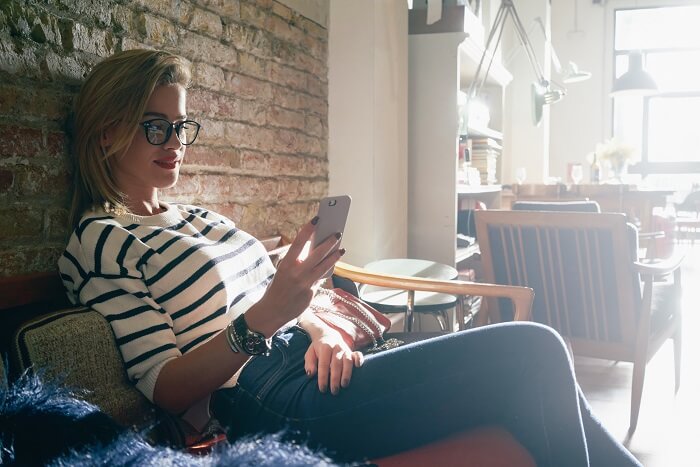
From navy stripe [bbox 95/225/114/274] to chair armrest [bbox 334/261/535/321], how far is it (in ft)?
3.19

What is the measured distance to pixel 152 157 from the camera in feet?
4.59

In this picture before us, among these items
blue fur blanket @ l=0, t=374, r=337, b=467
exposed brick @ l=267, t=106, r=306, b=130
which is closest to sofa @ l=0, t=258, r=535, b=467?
blue fur blanket @ l=0, t=374, r=337, b=467

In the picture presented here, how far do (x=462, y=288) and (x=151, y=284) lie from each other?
993 mm

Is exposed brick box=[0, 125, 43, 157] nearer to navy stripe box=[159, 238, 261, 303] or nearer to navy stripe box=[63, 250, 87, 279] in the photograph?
navy stripe box=[63, 250, 87, 279]

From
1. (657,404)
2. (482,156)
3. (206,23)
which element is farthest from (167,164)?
(482,156)

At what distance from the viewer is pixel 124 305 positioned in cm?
122

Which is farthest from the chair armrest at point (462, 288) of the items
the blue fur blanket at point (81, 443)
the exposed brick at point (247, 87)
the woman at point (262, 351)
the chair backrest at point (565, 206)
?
the chair backrest at point (565, 206)

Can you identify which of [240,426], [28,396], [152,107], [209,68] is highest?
[209,68]

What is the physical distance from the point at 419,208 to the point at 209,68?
1.57 metres

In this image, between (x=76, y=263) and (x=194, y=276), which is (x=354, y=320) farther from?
(x=76, y=263)

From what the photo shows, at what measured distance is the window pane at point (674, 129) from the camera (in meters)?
8.53

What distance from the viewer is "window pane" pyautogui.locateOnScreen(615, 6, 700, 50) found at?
838 centimetres

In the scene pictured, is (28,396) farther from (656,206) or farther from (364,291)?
(656,206)

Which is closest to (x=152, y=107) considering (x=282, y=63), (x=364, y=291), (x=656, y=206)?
(x=282, y=63)
